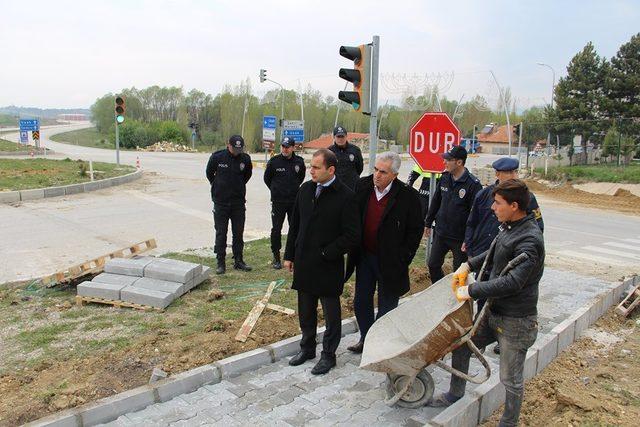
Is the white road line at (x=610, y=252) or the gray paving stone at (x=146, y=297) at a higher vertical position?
the gray paving stone at (x=146, y=297)

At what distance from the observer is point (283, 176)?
791 centimetres

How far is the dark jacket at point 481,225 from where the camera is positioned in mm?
5051

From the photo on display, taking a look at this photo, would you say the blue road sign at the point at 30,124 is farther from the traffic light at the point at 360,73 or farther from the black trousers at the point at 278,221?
the traffic light at the point at 360,73

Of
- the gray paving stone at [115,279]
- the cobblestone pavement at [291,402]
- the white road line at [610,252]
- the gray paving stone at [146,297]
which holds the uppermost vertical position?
the gray paving stone at [115,279]

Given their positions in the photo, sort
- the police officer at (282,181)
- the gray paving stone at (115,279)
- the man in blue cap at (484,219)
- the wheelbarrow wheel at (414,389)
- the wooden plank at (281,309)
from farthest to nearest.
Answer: the police officer at (282,181) < the gray paving stone at (115,279) < the wooden plank at (281,309) < the man in blue cap at (484,219) < the wheelbarrow wheel at (414,389)

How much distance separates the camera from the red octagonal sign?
22.4 feet

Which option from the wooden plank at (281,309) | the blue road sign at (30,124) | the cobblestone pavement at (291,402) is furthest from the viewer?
the blue road sign at (30,124)

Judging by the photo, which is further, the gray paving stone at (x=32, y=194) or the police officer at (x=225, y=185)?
the gray paving stone at (x=32, y=194)

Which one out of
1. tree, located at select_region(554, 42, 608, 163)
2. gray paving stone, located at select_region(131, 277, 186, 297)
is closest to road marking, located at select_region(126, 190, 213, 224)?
gray paving stone, located at select_region(131, 277, 186, 297)

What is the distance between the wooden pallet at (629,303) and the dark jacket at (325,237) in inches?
158

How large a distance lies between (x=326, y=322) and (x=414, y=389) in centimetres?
103

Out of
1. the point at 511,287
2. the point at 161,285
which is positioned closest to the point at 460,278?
the point at 511,287

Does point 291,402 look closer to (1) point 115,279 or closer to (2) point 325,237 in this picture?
(2) point 325,237

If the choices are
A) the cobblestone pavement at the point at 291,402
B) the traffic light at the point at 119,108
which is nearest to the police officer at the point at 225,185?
the cobblestone pavement at the point at 291,402
